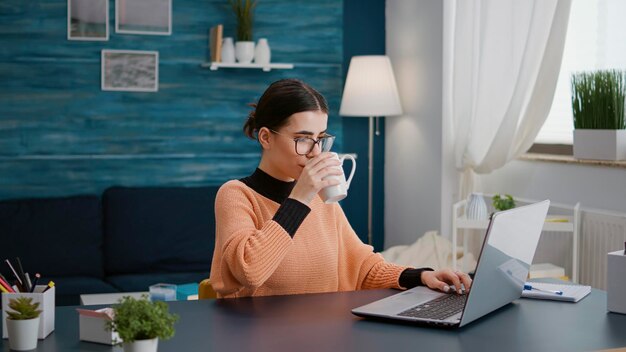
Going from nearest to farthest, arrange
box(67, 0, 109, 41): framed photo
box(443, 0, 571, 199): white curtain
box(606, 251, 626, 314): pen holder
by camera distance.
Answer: box(606, 251, 626, 314): pen holder < box(443, 0, 571, 199): white curtain < box(67, 0, 109, 41): framed photo

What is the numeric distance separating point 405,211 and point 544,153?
1220 mm

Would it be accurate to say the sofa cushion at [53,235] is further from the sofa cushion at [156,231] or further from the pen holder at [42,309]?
the pen holder at [42,309]

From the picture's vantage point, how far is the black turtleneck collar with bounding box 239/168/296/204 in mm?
2273

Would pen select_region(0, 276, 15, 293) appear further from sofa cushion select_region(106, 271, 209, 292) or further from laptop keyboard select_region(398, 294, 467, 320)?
sofa cushion select_region(106, 271, 209, 292)

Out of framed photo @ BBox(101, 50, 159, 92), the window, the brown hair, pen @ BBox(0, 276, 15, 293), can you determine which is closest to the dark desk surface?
pen @ BBox(0, 276, 15, 293)

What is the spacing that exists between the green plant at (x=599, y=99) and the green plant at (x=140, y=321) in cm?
262

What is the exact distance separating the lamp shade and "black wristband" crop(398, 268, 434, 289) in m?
2.92

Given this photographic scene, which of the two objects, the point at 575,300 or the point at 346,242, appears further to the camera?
the point at 346,242

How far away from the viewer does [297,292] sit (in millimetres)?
2229

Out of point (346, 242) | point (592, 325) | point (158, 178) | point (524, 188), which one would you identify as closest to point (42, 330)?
point (346, 242)

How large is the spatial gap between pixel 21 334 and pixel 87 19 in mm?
3634

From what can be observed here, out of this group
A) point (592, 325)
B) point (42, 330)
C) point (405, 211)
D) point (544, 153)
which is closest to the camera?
point (42, 330)

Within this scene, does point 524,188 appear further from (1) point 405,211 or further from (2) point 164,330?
A: (2) point 164,330

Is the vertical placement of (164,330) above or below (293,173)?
below
